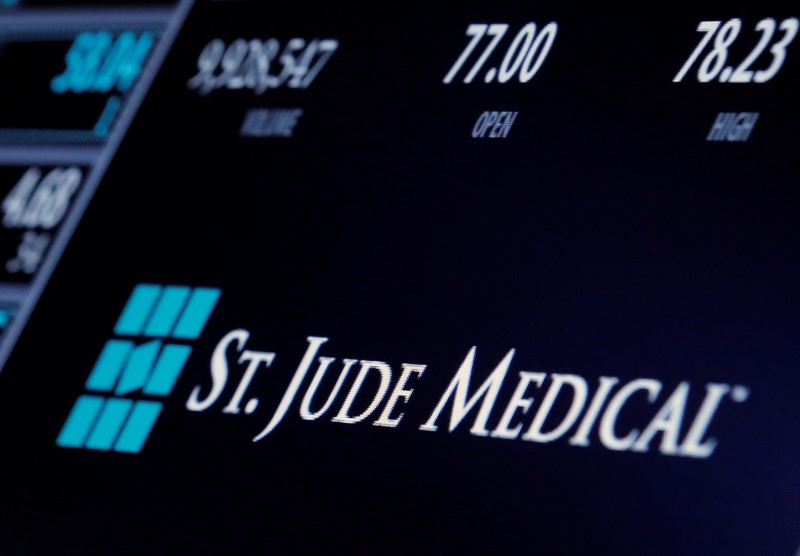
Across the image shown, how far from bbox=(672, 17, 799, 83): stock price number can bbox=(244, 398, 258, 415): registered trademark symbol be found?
1.33m

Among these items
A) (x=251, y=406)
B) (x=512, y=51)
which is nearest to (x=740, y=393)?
(x=512, y=51)

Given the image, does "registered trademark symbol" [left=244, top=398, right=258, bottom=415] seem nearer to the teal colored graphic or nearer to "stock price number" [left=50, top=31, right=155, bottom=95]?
the teal colored graphic

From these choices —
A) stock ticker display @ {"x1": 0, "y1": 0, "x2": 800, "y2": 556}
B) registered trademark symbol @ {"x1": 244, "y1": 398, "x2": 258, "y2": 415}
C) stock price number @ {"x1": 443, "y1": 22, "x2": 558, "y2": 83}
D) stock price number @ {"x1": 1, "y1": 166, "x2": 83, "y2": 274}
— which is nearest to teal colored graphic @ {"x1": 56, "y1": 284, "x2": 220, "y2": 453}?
stock ticker display @ {"x1": 0, "y1": 0, "x2": 800, "y2": 556}

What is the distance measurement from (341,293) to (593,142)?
0.74 m

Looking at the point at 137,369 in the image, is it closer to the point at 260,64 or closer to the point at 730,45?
the point at 260,64

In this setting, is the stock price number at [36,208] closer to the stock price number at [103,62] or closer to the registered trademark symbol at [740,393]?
the stock price number at [103,62]

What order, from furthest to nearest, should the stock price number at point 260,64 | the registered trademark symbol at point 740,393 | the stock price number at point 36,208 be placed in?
1. the stock price number at point 36,208
2. the stock price number at point 260,64
3. the registered trademark symbol at point 740,393

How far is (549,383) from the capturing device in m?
3.54

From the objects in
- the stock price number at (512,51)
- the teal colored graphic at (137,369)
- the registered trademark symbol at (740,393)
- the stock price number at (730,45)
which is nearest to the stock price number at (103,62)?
the teal colored graphic at (137,369)

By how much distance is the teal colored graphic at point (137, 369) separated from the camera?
3.96 metres

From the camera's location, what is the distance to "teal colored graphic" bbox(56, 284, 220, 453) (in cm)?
396

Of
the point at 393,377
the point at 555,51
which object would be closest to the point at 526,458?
the point at 393,377

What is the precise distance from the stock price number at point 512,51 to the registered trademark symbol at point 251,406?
963 millimetres

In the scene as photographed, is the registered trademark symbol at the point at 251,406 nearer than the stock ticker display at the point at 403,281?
No
